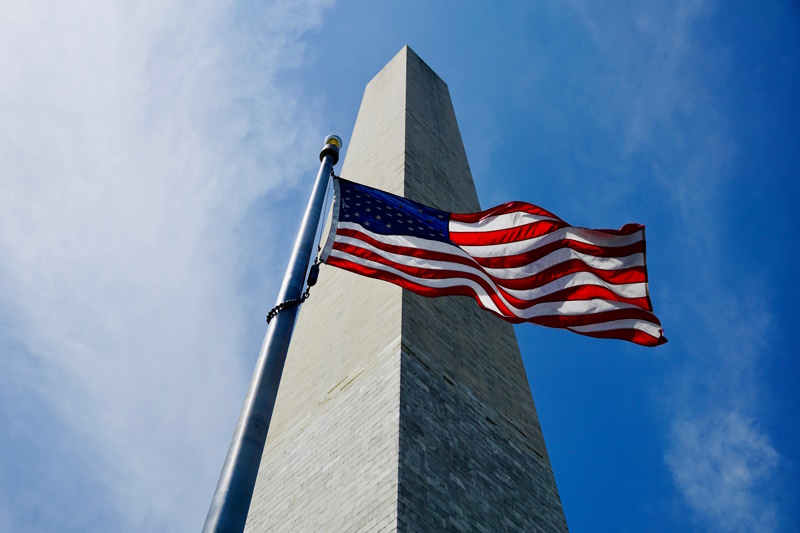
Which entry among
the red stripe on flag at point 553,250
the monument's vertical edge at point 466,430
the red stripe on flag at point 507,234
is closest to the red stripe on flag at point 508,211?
the red stripe on flag at point 507,234

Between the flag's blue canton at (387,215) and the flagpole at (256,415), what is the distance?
59cm

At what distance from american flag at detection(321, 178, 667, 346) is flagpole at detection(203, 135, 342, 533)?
2.02 ft

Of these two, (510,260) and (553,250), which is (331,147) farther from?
(553,250)

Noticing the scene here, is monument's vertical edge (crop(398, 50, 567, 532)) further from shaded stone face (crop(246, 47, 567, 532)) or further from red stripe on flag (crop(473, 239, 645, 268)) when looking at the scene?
red stripe on flag (crop(473, 239, 645, 268))

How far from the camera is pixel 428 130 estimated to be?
87.8 feet

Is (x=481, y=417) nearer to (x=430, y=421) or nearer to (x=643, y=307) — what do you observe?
(x=430, y=421)

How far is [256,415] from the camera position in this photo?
260 inches

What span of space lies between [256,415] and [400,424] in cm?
606

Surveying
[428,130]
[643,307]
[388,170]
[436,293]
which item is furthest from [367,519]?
[428,130]

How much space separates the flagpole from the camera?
5.86 m

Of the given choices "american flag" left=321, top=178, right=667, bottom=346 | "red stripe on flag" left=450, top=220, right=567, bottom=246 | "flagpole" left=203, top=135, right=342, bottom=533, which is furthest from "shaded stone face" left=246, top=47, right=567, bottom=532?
"flagpole" left=203, top=135, right=342, bottom=533

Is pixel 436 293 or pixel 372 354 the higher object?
pixel 372 354

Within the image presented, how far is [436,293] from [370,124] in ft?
64.9

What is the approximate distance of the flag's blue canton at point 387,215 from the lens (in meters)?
9.23
